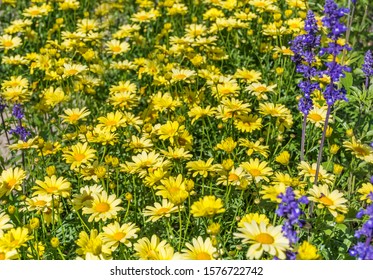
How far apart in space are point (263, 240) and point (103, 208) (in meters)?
0.93

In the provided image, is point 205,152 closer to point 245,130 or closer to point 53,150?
point 245,130

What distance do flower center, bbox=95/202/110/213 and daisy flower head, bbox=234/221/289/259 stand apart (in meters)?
0.80

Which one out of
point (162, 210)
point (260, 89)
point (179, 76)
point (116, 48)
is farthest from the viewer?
point (116, 48)

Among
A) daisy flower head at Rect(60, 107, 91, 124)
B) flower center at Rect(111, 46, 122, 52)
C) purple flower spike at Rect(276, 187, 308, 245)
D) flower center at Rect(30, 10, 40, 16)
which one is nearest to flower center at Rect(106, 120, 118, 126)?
daisy flower head at Rect(60, 107, 91, 124)

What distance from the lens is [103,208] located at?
9.41 ft

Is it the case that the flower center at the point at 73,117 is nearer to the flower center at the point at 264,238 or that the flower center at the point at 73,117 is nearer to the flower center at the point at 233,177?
the flower center at the point at 233,177

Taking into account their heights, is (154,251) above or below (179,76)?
below

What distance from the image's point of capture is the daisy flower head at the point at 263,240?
2.28 meters

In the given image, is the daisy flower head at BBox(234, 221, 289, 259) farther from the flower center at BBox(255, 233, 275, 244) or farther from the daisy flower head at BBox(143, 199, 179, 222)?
the daisy flower head at BBox(143, 199, 179, 222)

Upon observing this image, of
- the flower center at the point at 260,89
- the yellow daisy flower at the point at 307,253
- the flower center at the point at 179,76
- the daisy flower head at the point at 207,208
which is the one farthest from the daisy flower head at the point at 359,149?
the flower center at the point at 179,76

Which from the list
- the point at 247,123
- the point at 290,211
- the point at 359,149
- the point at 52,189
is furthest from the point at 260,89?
the point at 290,211

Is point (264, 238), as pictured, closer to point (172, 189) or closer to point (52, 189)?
point (172, 189)

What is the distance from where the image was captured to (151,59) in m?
4.65
